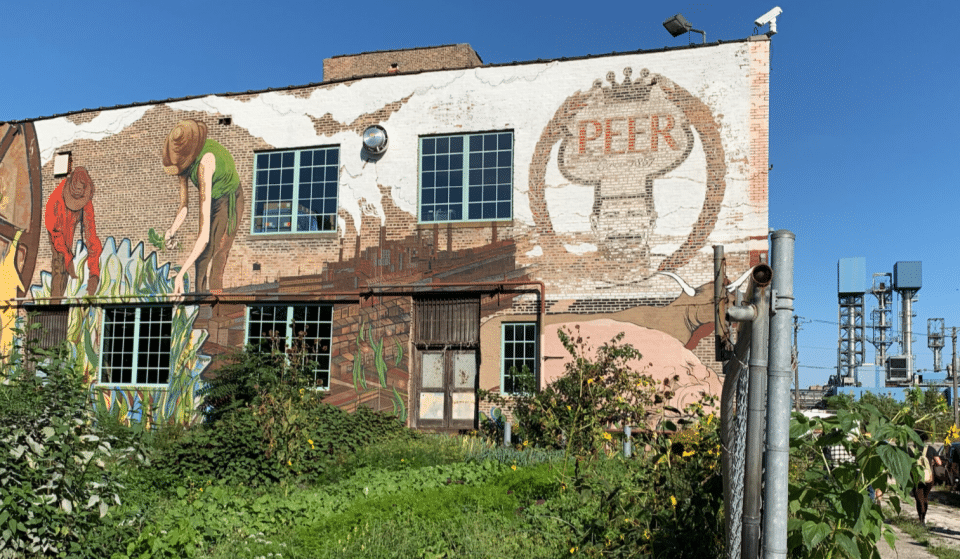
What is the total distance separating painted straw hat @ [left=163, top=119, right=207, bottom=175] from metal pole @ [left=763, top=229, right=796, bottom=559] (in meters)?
15.8

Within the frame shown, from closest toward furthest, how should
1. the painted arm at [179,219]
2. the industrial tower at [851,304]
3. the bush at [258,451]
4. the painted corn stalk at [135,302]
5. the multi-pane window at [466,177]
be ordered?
the bush at [258,451], the multi-pane window at [466,177], the painted corn stalk at [135,302], the painted arm at [179,219], the industrial tower at [851,304]

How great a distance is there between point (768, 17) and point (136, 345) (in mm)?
14639

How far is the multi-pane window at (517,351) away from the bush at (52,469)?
28.3 ft

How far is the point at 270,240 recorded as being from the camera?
15867 millimetres

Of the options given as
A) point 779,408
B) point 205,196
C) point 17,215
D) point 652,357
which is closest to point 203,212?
point 205,196

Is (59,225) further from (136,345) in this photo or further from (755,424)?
(755,424)

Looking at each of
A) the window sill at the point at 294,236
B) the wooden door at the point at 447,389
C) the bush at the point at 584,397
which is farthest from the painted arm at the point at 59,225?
the bush at the point at 584,397

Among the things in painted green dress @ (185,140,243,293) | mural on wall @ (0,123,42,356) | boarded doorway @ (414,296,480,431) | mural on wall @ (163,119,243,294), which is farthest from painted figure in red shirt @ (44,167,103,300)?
boarded doorway @ (414,296,480,431)

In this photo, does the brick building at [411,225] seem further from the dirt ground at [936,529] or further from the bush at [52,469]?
the bush at [52,469]

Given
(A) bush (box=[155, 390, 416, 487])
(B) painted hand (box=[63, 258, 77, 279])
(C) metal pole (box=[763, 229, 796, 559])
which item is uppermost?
(B) painted hand (box=[63, 258, 77, 279])

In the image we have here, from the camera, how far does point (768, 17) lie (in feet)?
45.1

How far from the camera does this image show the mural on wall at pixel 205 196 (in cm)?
1617

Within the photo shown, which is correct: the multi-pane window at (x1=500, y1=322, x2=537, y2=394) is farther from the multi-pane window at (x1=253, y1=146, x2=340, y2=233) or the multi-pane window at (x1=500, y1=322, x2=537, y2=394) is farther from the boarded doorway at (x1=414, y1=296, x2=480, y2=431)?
the multi-pane window at (x1=253, y1=146, x2=340, y2=233)

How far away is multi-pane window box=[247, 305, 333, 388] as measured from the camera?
1529cm
